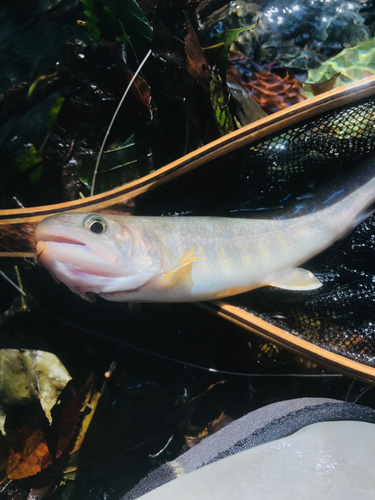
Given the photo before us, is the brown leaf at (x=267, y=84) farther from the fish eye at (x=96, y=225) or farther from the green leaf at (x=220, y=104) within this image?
the fish eye at (x=96, y=225)

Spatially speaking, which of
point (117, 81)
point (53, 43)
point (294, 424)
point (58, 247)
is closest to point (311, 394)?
point (294, 424)

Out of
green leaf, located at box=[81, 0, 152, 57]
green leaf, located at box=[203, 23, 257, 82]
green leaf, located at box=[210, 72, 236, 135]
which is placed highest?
green leaf, located at box=[81, 0, 152, 57]

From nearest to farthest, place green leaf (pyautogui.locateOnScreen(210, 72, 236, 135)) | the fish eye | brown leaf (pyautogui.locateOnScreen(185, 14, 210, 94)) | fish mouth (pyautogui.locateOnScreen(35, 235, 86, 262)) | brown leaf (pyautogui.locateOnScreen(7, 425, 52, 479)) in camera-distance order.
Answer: fish mouth (pyautogui.locateOnScreen(35, 235, 86, 262)) < the fish eye < brown leaf (pyautogui.locateOnScreen(185, 14, 210, 94)) < green leaf (pyautogui.locateOnScreen(210, 72, 236, 135)) < brown leaf (pyautogui.locateOnScreen(7, 425, 52, 479))

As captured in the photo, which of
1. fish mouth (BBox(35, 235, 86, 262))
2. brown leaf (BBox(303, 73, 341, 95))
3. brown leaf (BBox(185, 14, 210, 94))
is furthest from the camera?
brown leaf (BBox(303, 73, 341, 95))

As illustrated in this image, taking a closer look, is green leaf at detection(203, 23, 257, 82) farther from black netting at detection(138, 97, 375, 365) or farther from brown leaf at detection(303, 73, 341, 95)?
brown leaf at detection(303, 73, 341, 95)

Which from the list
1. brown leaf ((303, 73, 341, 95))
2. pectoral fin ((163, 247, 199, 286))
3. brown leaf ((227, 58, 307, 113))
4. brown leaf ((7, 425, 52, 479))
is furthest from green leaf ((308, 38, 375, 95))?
brown leaf ((7, 425, 52, 479))

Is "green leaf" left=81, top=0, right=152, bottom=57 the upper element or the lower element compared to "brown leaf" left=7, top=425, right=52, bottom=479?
upper

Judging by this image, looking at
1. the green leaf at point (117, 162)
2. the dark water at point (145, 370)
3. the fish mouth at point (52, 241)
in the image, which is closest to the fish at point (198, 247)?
the fish mouth at point (52, 241)
